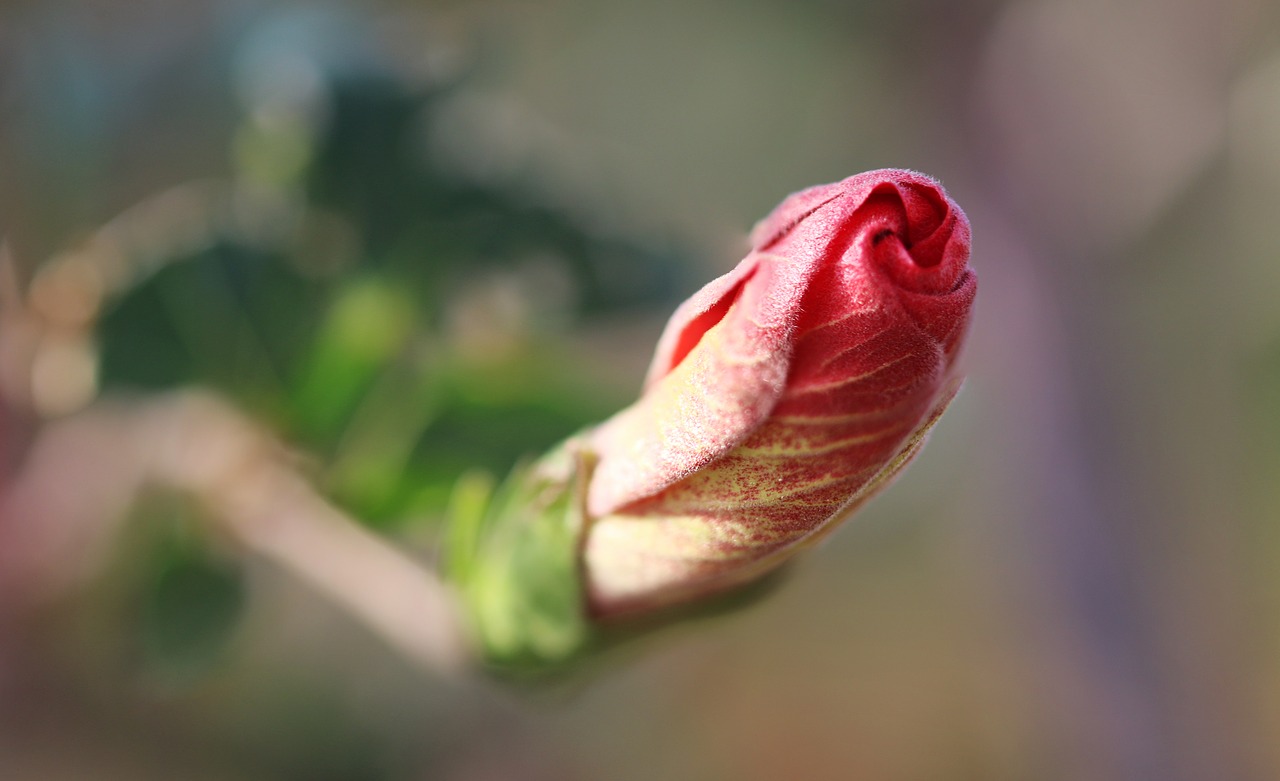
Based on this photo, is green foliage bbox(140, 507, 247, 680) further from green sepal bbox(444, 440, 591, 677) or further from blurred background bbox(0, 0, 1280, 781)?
green sepal bbox(444, 440, 591, 677)

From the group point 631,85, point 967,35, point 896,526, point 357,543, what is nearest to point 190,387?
point 357,543

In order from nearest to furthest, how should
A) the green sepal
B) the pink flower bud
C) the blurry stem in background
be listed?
the pink flower bud < the green sepal < the blurry stem in background

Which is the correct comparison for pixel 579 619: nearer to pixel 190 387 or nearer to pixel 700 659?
pixel 190 387

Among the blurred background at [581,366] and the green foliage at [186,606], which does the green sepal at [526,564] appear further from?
the green foliage at [186,606]

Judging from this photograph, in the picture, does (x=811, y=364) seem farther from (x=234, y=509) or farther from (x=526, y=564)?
(x=234, y=509)

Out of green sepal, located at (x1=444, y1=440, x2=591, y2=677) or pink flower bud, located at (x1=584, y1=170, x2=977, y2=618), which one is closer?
pink flower bud, located at (x1=584, y1=170, x2=977, y2=618)

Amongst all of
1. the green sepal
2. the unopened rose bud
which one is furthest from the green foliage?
the unopened rose bud

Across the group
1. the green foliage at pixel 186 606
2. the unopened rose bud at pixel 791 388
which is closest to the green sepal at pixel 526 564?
the unopened rose bud at pixel 791 388

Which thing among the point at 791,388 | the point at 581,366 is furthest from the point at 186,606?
the point at 791,388
